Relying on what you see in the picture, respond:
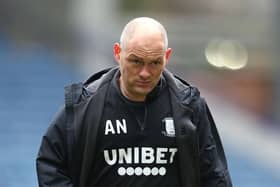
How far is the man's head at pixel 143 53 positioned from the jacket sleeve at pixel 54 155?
0.35 m

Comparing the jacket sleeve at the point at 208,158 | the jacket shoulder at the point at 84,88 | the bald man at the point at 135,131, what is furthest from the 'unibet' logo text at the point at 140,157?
the jacket shoulder at the point at 84,88

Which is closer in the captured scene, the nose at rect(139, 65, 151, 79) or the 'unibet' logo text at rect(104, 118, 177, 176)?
the nose at rect(139, 65, 151, 79)

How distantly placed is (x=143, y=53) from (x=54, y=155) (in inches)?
22.6

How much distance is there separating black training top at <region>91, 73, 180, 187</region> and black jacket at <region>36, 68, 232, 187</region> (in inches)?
1.7

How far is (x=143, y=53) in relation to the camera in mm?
3996

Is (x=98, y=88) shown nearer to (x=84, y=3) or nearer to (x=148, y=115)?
(x=148, y=115)

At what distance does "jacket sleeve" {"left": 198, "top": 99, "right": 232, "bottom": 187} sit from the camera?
4.22 metres

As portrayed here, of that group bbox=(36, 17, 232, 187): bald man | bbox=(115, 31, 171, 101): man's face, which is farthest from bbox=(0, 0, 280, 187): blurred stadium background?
bbox=(115, 31, 171, 101): man's face

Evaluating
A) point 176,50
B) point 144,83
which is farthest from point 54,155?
point 176,50

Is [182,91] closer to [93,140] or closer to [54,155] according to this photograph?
[93,140]

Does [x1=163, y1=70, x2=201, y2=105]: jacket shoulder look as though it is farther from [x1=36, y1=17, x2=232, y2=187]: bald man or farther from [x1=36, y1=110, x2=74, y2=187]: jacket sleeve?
[x1=36, y1=110, x2=74, y2=187]: jacket sleeve

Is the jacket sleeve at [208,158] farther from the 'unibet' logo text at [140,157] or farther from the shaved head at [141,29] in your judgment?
the shaved head at [141,29]

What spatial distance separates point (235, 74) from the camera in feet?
45.0

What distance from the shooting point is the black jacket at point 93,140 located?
411 centimetres
